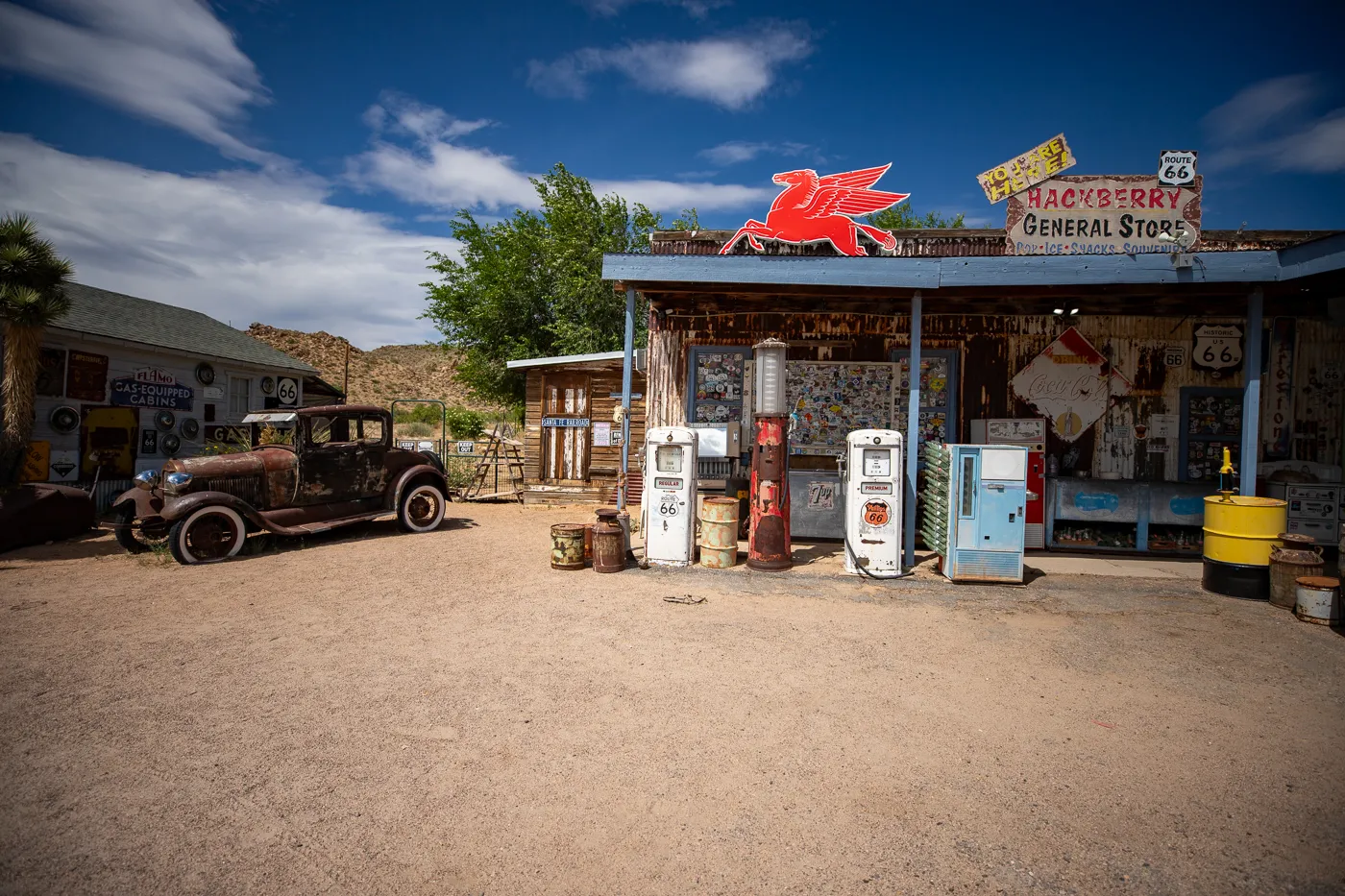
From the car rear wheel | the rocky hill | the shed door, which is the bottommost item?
the car rear wheel

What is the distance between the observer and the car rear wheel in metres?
7.94

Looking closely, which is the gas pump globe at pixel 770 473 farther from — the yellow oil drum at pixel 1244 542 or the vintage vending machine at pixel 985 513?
the yellow oil drum at pixel 1244 542

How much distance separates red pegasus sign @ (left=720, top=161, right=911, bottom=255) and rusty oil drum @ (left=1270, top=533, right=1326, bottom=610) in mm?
5183

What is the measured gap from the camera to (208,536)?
25.4 ft

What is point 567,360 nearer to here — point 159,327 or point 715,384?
point 715,384

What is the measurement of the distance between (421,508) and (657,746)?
761 cm

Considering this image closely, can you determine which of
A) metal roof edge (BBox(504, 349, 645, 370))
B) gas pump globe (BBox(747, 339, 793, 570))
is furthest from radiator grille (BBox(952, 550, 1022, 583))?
metal roof edge (BBox(504, 349, 645, 370))

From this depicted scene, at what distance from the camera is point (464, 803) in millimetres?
2924

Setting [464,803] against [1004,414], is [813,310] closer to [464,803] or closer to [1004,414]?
[1004,414]

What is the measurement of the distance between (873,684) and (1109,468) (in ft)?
24.6

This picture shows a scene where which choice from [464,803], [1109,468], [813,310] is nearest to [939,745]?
[464,803]

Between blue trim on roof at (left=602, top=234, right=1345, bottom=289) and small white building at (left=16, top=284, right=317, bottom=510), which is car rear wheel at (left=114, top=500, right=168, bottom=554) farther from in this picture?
blue trim on roof at (left=602, top=234, right=1345, bottom=289)

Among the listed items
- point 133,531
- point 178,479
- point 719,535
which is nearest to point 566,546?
point 719,535

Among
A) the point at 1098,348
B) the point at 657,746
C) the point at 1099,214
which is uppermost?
the point at 1099,214
